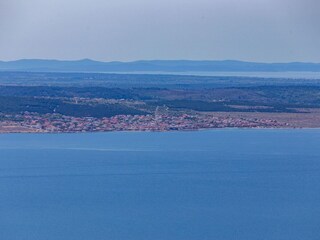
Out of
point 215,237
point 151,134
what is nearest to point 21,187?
point 215,237

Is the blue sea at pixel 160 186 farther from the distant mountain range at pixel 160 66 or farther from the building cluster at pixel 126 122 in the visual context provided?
the distant mountain range at pixel 160 66

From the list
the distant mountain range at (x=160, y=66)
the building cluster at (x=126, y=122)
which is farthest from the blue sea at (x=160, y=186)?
the distant mountain range at (x=160, y=66)

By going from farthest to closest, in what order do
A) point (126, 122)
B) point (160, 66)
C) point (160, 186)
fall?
point (160, 66), point (126, 122), point (160, 186)

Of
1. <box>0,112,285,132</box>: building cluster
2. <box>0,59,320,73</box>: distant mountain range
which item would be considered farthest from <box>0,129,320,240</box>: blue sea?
<box>0,59,320,73</box>: distant mountain range

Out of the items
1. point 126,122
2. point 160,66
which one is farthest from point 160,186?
point 160,66

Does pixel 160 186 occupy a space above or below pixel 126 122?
above

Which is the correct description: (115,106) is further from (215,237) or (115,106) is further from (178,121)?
(215,237)

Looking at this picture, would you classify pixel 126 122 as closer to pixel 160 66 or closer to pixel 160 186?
pixel 160 186
